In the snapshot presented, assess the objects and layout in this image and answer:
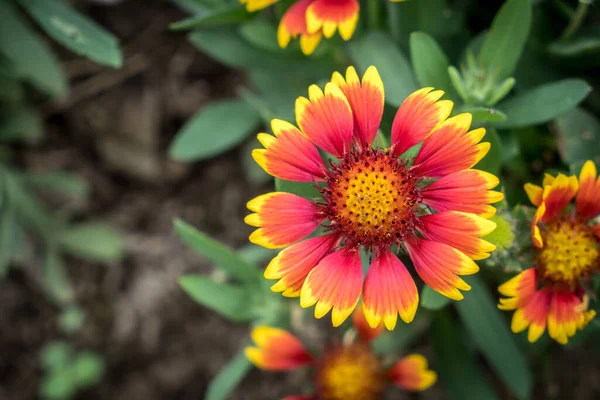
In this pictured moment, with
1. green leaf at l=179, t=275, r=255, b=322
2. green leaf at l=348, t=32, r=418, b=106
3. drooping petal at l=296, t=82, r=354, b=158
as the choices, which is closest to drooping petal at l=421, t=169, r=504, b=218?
drooping petal at l=296, t=82, r=354, b=158

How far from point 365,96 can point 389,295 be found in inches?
15.4

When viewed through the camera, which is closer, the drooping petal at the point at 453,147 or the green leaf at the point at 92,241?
the drooping petal at the point at 453,147

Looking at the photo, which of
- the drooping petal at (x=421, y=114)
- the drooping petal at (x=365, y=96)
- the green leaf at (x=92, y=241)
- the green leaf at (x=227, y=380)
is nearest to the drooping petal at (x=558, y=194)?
the drooping petal at (x=421, y=114)

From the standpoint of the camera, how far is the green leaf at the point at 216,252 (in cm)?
146

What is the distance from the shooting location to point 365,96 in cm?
116

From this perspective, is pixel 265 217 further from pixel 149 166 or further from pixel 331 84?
pixel 149 166

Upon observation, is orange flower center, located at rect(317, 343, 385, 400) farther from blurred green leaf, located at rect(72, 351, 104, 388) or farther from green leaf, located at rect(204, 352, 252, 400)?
blurred green leaf, located at rect(72, 351, 104, 388)

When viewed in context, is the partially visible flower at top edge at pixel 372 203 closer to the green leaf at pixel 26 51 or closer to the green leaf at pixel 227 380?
the green leaf at pixel 227 380

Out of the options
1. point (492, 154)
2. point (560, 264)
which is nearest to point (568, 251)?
point (560, 264)

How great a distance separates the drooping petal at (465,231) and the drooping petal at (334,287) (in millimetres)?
178

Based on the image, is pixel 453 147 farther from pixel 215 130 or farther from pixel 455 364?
pixel 215 130

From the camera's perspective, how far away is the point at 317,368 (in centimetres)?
176

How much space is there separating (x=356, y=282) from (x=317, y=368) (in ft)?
2.40

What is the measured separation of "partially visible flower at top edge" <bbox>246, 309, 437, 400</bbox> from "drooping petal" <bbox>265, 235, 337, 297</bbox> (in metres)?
0.48
